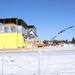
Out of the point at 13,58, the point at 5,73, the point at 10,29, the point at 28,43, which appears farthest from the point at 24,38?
the point at 5,73

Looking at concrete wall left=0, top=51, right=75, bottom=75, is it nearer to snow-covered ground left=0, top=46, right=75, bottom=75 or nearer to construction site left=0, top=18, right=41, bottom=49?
snow-covered ground left=0, top=46, right=75, bottom=75

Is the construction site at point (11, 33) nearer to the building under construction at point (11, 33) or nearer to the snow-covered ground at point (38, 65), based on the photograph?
the building under construction at point (11, 33)

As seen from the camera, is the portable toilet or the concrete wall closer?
the concrete wall

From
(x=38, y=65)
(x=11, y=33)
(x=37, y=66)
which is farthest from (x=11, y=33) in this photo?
(x=38, y=65)

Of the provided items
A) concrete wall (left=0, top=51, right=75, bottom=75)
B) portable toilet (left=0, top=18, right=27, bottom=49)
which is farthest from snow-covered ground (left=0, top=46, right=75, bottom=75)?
portable toilet (left=0, top=18, right=27, bottom=49)

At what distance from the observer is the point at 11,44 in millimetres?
81938

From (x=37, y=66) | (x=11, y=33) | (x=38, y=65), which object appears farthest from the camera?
(x=11, y=33)

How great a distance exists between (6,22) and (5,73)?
226 feet

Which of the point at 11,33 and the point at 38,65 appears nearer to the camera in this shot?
the point at 38,65

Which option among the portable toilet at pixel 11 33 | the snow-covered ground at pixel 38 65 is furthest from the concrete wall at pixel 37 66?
the portable toilet at pixel 11 33

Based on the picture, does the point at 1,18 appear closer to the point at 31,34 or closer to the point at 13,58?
the point at 31,34

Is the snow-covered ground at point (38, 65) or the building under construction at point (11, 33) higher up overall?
the building under construction at point (11, 33)

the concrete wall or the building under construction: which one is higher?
the building under construction

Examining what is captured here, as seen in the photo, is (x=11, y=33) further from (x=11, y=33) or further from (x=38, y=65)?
(x=38, y=65)
